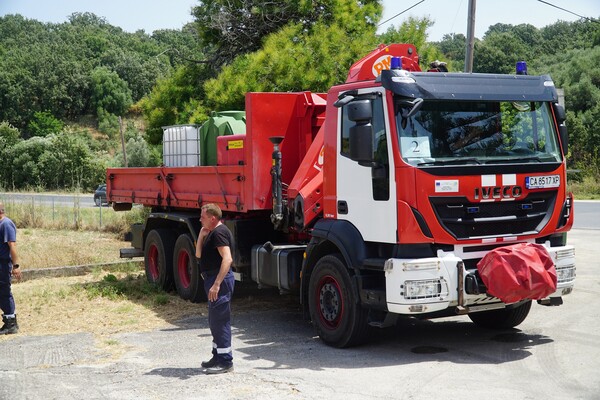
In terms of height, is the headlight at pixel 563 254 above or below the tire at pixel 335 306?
above

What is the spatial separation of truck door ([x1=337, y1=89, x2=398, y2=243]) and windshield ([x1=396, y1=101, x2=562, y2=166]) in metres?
0.20

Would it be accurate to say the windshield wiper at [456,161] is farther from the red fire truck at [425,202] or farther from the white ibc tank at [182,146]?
the white ibc tank at [182,146]

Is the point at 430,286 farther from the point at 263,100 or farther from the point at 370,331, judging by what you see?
the point at 263,100

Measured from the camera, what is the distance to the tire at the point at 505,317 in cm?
824

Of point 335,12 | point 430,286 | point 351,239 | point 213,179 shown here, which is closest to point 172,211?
point 213,179

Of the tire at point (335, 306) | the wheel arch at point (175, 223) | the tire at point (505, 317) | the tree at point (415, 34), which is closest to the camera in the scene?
the tire at point (335, 306)

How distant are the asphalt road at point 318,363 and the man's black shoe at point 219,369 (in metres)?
0.07

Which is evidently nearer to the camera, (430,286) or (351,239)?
(430,286)

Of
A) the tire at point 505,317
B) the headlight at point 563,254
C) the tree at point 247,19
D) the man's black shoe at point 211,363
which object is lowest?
the man's black shoe at point 211,363

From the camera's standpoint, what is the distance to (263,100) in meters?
9.05

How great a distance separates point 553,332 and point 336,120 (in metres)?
3.36

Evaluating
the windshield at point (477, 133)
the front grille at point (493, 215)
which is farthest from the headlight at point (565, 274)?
the windshield at point (477, 133)

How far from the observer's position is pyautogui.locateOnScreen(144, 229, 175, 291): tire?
11570mm

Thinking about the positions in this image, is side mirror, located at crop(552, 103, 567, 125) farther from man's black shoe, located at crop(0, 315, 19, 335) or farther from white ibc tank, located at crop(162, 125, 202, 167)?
man's black shoe, located at crop(0, 315, 19, 335)
